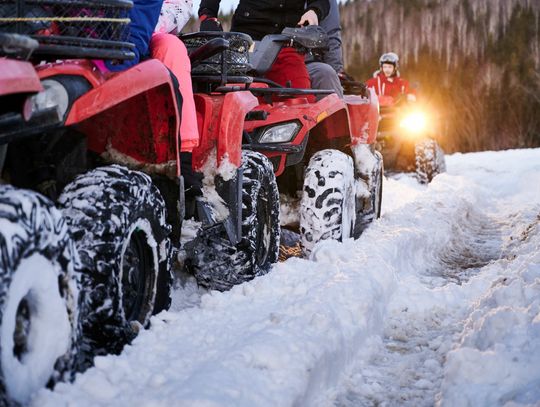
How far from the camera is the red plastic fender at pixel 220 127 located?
4074mm

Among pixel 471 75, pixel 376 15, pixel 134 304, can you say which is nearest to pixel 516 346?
pixel 134 304

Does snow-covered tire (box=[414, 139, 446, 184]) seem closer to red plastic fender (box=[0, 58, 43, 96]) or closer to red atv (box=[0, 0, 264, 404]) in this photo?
red atv (box=[0, 0, 264, 404])

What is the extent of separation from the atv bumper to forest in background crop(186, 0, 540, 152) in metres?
30.6

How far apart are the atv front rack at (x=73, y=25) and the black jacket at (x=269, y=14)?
11.6 feet

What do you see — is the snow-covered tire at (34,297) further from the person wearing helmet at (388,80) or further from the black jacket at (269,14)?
the person wearing helmet at (388,80)

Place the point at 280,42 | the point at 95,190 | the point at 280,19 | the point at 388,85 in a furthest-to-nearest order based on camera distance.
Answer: the point at 388,85
the point at 280,19
the point at 280,42
the point at 95,190

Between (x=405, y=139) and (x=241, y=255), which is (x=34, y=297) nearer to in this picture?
(x=241, y=255)

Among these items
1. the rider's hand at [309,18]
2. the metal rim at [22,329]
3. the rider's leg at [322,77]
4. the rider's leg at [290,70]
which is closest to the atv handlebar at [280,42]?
the rider's leg at [290,70]

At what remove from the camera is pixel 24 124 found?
2.35 meters

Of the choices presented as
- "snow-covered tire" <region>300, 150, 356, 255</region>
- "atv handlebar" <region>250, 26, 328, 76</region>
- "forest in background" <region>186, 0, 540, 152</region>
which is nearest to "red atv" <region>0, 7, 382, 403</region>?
"snow-covered tire" <region>300, 150, 356, 255</region>

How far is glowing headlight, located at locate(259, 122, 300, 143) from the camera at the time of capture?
533 cm

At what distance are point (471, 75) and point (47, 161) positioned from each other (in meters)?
32.8

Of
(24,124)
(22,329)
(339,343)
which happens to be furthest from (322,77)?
(22,329)

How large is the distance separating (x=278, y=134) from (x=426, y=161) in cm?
761
